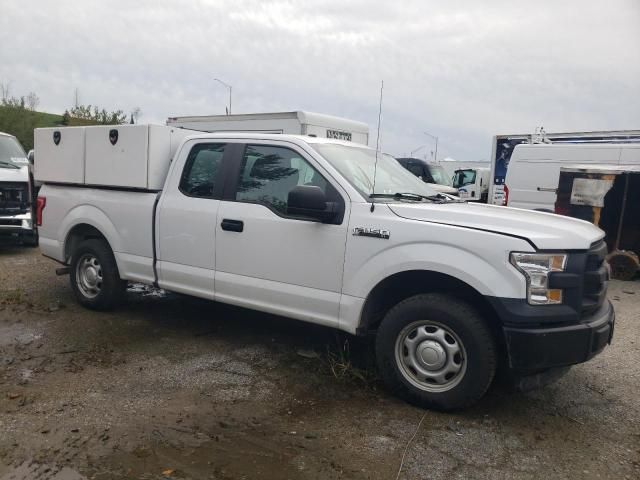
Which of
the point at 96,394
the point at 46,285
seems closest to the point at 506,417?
the point at 96,394

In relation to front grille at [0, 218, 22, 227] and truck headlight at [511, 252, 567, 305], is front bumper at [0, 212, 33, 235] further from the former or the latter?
truck headlight at [511, 252, 567, 305]

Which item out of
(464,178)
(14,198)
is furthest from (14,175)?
(464,178)

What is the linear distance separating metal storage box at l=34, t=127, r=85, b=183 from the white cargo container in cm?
367

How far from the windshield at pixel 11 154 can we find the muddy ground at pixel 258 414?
5049mm

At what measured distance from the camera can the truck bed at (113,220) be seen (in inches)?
215

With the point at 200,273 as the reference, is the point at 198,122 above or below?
above

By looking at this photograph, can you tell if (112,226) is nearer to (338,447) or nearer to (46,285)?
(46,285)

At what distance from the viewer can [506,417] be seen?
156 inches

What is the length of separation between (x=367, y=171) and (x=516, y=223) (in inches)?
55.5

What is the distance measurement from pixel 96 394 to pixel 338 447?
5.97 ft

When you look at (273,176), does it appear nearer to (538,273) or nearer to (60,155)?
(538,273)

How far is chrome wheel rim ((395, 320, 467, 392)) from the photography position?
3828mm

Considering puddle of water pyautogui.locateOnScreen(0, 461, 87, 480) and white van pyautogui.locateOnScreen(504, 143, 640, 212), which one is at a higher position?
white van pyautogui.locateOnScreen(504, 143, 640, 212)

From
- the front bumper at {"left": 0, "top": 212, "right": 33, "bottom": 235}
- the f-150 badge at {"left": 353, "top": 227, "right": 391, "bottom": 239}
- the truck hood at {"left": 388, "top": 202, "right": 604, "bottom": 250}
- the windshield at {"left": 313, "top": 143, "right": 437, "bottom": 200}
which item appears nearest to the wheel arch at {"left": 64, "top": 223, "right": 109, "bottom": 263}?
the windshield at {"left": 313, "top": 143, "right": 437, "bottom": 200}
